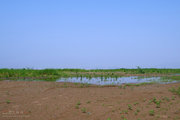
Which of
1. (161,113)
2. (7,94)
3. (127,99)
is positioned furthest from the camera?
(7,94)

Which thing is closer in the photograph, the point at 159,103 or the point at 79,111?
the point at 79,111

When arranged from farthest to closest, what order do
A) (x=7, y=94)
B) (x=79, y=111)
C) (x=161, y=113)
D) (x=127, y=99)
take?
1. (x=7, y=94)
2. (x=127, y=99)
3. (x=79, y=111)
4. (x=161, y=113)

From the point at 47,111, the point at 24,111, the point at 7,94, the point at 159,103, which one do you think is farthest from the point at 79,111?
the point at 7,94

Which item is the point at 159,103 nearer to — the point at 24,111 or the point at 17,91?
the point at 24,111

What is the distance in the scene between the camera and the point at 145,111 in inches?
304

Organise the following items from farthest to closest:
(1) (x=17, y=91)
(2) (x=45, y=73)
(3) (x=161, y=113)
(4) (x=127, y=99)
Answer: (2) (x=45, y=73), (1) (x=17, y=91), (4) (x=127, y=99), (3) (x=161, y=113)

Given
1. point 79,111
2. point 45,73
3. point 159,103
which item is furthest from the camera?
point 45,73

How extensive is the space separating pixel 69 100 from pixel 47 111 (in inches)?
67.4

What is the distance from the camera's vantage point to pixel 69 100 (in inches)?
381

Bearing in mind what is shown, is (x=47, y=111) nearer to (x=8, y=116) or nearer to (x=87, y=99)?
(x=8, y=116)

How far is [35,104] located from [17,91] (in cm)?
373

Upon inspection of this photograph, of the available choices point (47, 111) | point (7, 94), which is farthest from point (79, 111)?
point (7, 94)

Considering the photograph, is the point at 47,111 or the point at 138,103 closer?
the point at 47,111

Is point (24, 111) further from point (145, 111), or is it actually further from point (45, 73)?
point (45, 73)
